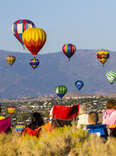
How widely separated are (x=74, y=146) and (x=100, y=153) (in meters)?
0.95

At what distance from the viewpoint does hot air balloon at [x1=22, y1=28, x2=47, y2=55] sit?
5950 centimetres

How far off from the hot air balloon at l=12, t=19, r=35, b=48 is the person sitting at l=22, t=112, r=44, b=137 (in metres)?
53.5

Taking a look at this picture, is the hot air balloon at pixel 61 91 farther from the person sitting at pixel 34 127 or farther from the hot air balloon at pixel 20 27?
the person sitting at pixel 34 127

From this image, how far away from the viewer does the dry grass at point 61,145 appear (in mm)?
9398

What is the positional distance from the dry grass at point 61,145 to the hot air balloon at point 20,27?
55.1m

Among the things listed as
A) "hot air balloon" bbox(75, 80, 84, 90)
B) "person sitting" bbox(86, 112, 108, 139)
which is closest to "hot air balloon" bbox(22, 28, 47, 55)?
"person sitting" bbox(86, 112, 108, 139)

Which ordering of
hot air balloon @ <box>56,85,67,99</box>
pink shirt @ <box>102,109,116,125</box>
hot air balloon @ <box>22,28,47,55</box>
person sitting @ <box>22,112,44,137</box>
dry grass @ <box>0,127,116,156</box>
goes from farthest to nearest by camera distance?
hot air balloon @ <box>56,85,67,99</box> → hot air balloon @ <box>22,28,47,55</box> → pink shirt @ <box>102,109,116,125</box> → person sitting @ <box>22,112,44,137</box> → dry grass @ <box>0,127,116,156</box>

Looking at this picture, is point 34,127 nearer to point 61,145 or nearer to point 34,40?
point 61,145

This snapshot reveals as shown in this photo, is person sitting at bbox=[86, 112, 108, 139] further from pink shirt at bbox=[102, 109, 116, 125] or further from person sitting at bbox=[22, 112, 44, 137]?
person sitting at bbox=[22, 112, 44, 137]

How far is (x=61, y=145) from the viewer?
959 cm

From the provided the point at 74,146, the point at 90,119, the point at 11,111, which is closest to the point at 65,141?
the point at 74,146

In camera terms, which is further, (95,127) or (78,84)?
(78,84)

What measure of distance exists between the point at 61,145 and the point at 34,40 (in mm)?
50542

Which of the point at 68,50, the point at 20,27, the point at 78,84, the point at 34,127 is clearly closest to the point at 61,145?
the point at 34,127
